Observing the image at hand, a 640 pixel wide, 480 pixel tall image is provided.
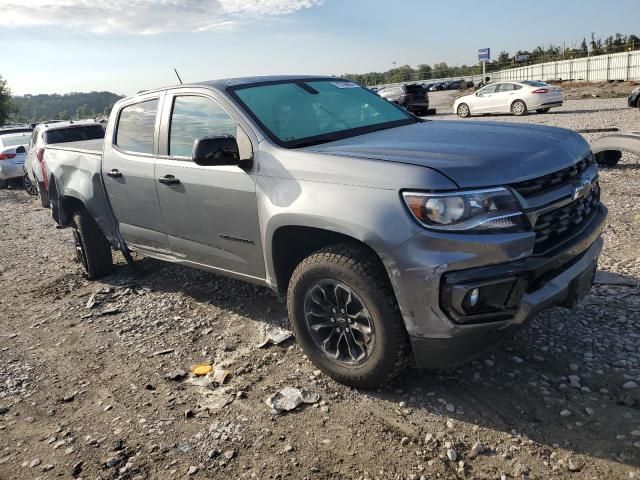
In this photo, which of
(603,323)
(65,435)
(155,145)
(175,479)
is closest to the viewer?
(175,479)

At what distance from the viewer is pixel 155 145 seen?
14.5 feet

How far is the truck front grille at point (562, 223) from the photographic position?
9.21ft

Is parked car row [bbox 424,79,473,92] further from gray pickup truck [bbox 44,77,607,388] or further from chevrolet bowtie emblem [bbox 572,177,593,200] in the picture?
chevrolet bowtie emblem [bbox 572,177,593,200]

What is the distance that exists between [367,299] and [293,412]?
2.74 ft

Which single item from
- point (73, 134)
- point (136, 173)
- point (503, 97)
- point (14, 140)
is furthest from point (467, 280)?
point (503, 97)

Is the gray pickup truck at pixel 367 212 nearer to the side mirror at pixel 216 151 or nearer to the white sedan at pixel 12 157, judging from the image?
the side mirror at pixel 216 151

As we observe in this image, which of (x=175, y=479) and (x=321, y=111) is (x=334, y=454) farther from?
(x=321, y=111)

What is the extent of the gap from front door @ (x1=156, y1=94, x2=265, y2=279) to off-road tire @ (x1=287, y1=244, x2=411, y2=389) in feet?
1.86

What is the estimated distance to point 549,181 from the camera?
288 cm

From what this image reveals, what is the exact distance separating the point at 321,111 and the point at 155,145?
1415 mm

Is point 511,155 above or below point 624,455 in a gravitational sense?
above

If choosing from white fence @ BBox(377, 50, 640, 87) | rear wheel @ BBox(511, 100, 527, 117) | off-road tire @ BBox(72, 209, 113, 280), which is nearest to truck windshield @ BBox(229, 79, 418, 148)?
off-road tire @ BBox(72, 209, 113, 280)

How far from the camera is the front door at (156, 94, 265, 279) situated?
12.0 ft

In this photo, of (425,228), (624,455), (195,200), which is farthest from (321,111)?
(624,455)
